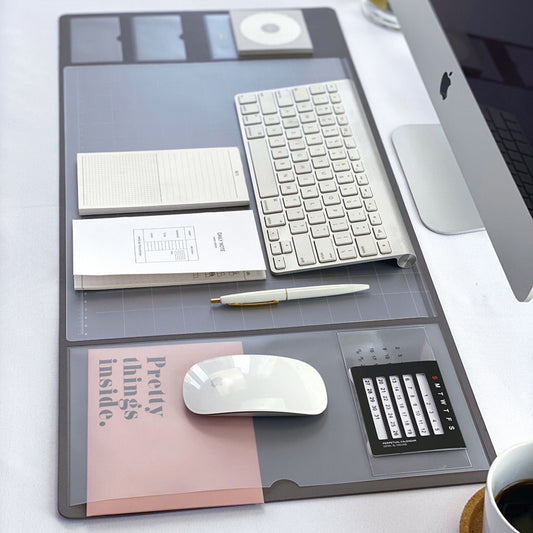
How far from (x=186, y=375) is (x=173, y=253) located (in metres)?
0.15

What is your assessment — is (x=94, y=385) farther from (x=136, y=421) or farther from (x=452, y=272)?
(x=452, y=272)

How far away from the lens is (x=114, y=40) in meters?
1.04

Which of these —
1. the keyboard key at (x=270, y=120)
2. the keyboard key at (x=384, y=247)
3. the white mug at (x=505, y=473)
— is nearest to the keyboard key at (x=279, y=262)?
the keyboard key at (x=384, y=247)

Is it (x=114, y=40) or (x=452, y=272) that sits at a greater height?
(x=114, y=40)

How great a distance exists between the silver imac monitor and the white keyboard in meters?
0.06

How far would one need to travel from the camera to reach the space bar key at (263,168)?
0.86 m

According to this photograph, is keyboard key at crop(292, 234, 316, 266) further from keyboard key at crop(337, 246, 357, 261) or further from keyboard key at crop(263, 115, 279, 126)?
keyboard key at crop(263, 115, 279, 126)

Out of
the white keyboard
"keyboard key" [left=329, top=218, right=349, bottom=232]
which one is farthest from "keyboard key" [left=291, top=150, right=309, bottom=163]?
"keyboard key" [left=329, top=218, right=349, bottom=232]

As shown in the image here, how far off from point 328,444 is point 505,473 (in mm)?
168

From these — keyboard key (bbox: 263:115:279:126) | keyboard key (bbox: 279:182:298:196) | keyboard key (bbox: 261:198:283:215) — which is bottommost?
keyboard key (bbox: 261:198:283:215)

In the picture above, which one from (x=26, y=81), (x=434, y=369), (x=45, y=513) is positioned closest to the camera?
(x=45, y=513)

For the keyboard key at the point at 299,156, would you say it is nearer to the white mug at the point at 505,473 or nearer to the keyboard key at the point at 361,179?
the keyboard key at the point at 361,179

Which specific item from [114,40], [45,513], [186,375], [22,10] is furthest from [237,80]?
[45,513]

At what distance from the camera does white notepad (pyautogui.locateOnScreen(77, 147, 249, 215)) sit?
0.82 metres
